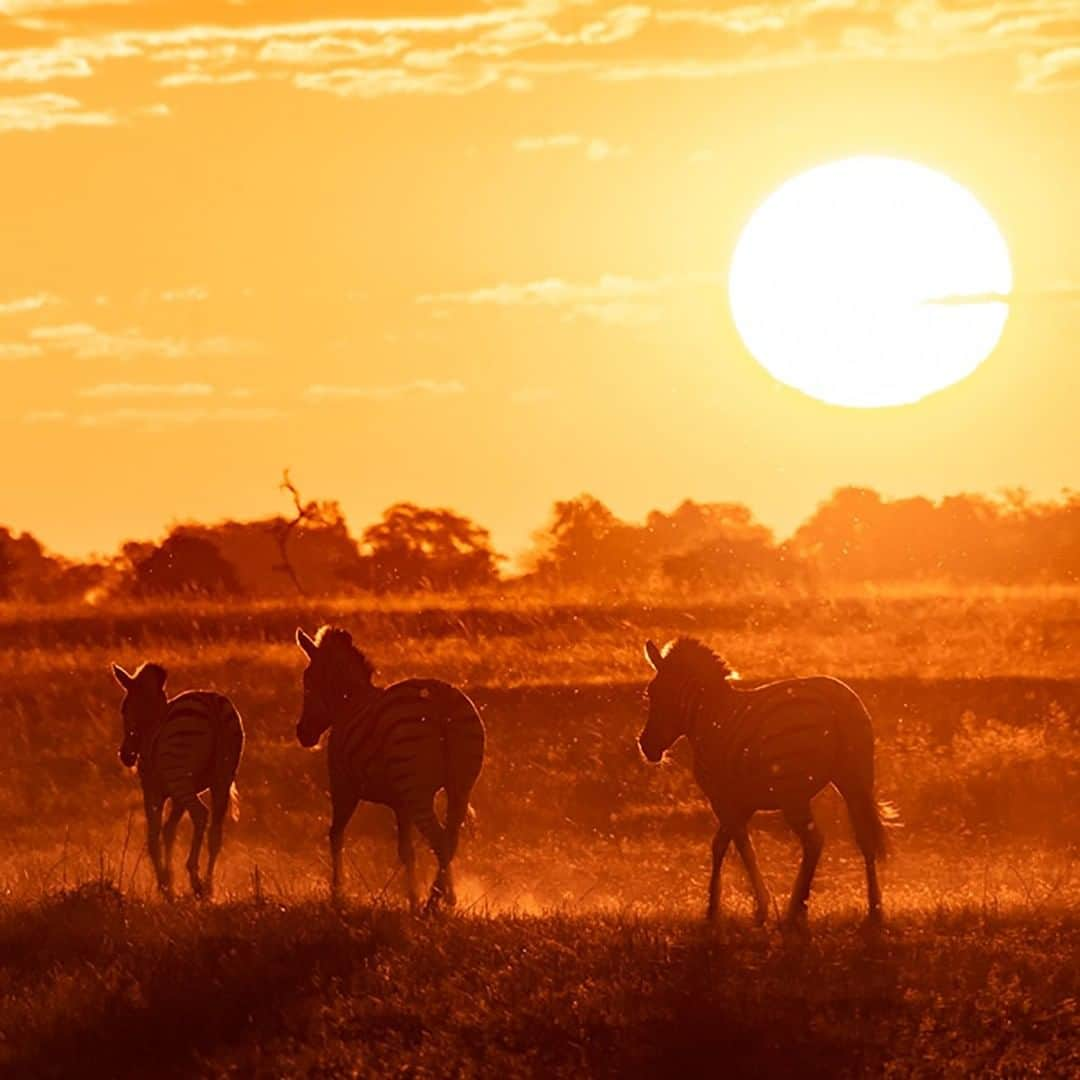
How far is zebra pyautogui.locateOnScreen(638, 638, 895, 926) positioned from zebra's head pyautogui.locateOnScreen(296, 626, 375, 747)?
10.1 feet

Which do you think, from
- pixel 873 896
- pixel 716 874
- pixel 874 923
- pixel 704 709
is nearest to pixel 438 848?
pixel 704 709

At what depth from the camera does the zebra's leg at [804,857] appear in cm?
1806

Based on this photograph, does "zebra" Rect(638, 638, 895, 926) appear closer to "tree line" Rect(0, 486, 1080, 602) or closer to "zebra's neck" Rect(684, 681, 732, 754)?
"zebra's neck" Rect(684, 681, 732, 754)

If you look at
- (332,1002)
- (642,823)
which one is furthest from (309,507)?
(332,1002)

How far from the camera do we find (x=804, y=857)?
1834 cm

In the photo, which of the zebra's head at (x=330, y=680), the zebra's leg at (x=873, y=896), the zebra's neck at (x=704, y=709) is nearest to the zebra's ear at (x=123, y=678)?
the zebra's head at (x=330, y=680)

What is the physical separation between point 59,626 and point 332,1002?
1061 inches

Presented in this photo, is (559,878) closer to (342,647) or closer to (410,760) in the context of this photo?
(342,647)

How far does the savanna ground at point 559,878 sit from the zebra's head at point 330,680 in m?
1.40

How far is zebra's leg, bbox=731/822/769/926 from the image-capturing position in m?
18.6

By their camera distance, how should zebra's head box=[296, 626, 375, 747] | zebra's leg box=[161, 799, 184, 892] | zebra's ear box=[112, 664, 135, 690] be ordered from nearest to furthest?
zebra's head box=[296, 626, 375, 747] < zebra's leg box=[161, 799, 184, 892] < zebra's ear box=[112, 664, 135, 690]

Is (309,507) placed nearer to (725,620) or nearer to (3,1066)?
(725,620)

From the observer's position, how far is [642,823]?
30281 millimetres

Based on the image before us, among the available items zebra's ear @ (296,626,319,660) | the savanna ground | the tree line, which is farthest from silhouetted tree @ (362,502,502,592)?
zebra's ear @ (296,626,319,660)
